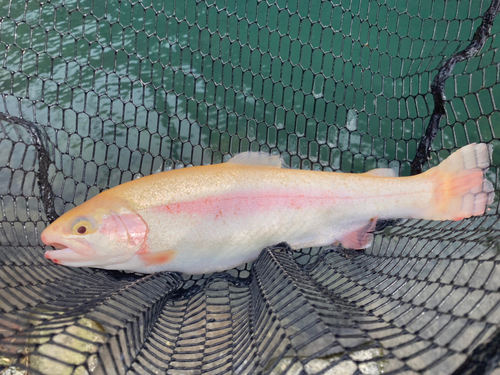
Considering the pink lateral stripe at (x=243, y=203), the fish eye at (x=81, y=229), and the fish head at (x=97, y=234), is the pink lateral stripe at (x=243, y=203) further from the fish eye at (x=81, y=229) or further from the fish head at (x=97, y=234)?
the fish eye at (x=81, y=229)

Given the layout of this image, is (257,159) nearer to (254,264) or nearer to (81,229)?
(254,264)

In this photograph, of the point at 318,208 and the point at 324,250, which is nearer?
the point at 318,208

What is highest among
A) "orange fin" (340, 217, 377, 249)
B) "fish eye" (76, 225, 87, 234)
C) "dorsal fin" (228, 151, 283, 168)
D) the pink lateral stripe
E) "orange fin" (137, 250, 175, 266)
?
"dorsal fin" (228, 151, 283, 168)

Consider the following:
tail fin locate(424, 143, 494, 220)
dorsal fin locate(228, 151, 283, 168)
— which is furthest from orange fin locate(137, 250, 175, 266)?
tail fin locate(424, 143, 494, 220)

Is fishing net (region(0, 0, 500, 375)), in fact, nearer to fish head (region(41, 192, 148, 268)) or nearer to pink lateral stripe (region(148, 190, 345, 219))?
fish head (region(41, 192, 148, 268))

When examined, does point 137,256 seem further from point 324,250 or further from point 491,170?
point 491,170

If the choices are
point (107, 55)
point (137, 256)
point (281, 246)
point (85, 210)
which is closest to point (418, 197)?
point (281, 246)
